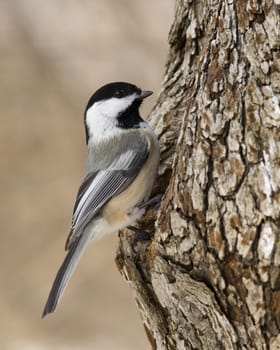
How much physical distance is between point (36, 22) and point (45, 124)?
53cm

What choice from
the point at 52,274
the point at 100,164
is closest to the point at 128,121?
the point at 100,164

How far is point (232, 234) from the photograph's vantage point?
5.78ft

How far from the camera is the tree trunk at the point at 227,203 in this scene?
5.70 ft

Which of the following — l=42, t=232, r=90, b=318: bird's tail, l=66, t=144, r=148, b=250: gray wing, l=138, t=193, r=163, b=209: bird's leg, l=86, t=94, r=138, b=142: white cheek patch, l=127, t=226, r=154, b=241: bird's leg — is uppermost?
l=86, t=94, r=138, b=142: white cheek patch

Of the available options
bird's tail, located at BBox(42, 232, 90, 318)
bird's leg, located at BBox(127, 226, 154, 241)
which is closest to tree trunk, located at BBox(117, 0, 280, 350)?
bird's leg, located at BBox(127, 226, 154, 241)

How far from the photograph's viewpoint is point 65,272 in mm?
2119

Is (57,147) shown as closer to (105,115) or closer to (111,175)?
(105,115)

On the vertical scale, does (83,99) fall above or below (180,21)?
below

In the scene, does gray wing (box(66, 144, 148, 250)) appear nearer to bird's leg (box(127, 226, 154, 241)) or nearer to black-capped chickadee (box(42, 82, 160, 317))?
black-capped chickadee (box(42, 82, 160, 317))

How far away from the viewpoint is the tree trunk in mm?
1736

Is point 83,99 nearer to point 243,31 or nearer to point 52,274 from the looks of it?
point 52,274

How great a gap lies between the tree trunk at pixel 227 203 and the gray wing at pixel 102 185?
11.9 inches

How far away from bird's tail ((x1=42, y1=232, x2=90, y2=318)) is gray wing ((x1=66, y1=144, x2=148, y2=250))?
0.02 m

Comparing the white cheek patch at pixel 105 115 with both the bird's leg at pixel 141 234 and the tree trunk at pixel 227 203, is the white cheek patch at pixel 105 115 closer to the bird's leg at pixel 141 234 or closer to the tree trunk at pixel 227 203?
the bird's leg at pixel 141 234
